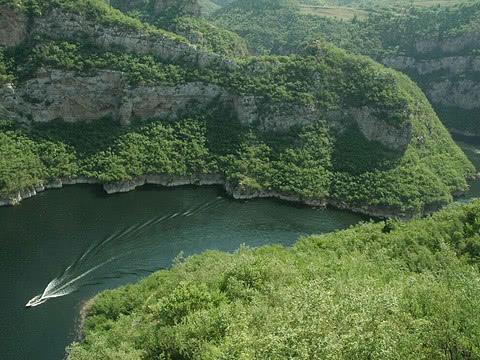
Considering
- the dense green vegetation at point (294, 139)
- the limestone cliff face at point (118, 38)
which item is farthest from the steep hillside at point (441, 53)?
the limestone cliff face at point (118, 38)

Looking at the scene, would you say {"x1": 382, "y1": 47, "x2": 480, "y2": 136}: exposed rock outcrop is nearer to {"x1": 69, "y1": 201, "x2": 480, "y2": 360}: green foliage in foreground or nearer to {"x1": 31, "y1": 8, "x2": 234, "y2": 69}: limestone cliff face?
{"x1": 31, "y1": 8, "x2": 234, "y2": 69}: limestone cliff face

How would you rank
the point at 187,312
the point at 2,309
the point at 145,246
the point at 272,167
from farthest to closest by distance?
the point at 272,167 → the point at 145,246 → the point at 2,309 → the point at 187,312

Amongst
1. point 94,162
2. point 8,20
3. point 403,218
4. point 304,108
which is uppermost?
point 8,20

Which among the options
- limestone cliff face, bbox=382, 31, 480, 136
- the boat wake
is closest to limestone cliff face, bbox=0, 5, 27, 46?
the boat wake

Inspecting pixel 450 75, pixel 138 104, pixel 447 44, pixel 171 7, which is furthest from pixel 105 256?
pixel 447 44

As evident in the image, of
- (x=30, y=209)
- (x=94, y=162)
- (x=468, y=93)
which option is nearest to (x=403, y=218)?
(x=94, y=162)

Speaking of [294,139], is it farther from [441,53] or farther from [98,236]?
[441,53]

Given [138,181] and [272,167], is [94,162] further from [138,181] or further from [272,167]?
[272,167]
